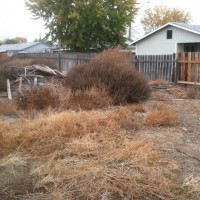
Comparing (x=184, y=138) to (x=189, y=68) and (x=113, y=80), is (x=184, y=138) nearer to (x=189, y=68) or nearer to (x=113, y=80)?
(x=113, y=80)

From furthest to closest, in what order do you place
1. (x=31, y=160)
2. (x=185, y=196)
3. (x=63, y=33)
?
1. (x=63, y=33)
2. (x=31, y=160)
3. (x=185, y=196)

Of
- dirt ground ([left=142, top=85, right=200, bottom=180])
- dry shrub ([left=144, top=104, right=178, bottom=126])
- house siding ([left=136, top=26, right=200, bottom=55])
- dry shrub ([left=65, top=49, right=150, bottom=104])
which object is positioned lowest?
dirt ground ([left=142, top=85, right=200, bottom=180])

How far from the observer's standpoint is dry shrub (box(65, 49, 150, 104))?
9289 millimetres

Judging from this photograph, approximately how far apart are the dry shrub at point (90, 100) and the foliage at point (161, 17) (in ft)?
146

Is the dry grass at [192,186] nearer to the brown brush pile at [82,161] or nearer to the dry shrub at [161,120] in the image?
the brown brush pile at [82,161]

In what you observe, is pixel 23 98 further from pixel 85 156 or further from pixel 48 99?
pixel 85 156

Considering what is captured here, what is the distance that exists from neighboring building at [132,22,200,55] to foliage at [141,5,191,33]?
Answer: 25.4 metres

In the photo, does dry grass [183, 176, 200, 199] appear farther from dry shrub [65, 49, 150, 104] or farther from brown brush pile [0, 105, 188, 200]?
dry shrub [65, 49, 150, 104]

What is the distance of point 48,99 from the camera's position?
8.41m

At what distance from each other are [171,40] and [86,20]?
7.07 metres

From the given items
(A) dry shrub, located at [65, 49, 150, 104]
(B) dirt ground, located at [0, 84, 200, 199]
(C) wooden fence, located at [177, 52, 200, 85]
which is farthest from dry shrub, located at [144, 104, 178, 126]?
(C) wooden fence, located at [177, 52, 200, 85]

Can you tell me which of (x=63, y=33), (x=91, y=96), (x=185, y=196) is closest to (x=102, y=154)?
(x=185, y=196)

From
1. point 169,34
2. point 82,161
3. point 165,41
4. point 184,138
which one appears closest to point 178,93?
point 184,138

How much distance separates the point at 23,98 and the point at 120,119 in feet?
10.5
